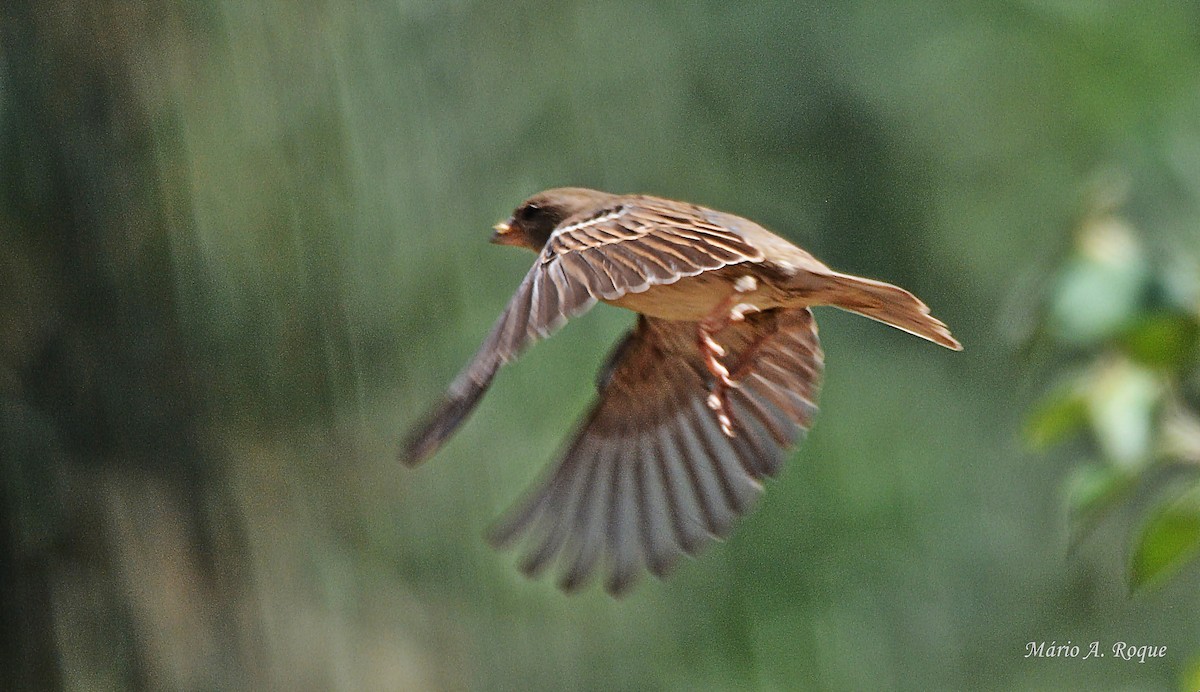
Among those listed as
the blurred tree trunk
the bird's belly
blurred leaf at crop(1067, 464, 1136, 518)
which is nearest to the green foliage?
blurred leaf at crop(1067, 464, 1136, 518)

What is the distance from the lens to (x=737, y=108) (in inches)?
224

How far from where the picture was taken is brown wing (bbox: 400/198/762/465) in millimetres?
1801

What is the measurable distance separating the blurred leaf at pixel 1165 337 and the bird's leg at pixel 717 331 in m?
0.66

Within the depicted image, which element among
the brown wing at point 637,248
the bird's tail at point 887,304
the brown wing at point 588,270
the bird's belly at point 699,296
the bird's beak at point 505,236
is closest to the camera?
the brown wing at point 588,270

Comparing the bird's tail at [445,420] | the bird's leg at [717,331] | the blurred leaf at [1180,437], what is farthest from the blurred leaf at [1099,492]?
the bird's tail at [445,420]

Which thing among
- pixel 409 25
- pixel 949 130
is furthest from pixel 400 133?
pixel 949 130

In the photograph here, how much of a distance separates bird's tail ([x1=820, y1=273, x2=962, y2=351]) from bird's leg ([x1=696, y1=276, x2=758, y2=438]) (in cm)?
16

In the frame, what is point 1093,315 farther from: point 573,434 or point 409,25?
point 409,25

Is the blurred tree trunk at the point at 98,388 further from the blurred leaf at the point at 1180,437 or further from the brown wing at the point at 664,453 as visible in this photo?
the blurred leaf at the point at 1180,437

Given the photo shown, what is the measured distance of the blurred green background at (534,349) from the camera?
153 inches

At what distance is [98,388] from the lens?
392cm

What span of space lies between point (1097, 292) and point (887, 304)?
0.34 meters

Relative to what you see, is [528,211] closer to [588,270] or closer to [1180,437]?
[588,270]

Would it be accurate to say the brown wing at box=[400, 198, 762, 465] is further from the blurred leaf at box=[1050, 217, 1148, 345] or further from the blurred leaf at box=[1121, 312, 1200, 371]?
the blurred leaf at box=[1121, 312, 1200, 371]
